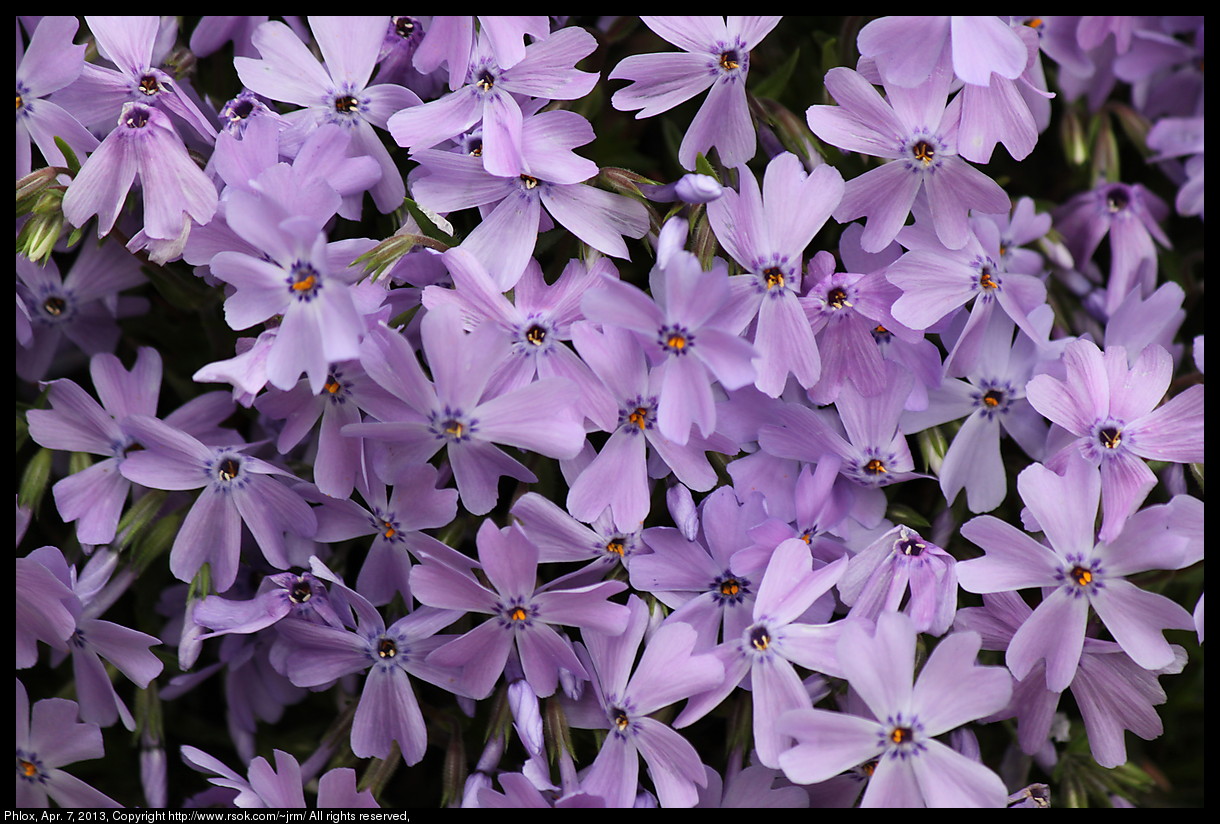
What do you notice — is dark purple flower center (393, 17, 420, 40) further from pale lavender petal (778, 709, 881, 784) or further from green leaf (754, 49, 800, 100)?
pale lavender petal (778, 709, 881, 784)

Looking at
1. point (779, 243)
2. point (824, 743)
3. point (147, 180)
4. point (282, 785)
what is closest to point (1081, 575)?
point (824, 743)

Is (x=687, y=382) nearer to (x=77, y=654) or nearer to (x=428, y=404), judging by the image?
(x=428, y=404)

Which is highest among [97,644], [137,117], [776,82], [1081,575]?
[776,82]

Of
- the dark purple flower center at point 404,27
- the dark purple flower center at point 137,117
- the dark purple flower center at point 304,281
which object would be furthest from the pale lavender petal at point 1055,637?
the dark purple flower center at point 137,117

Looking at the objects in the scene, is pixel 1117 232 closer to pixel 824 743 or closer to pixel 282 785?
pixel 824 743

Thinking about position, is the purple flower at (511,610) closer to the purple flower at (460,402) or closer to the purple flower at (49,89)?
the purple flower at (460,402)
